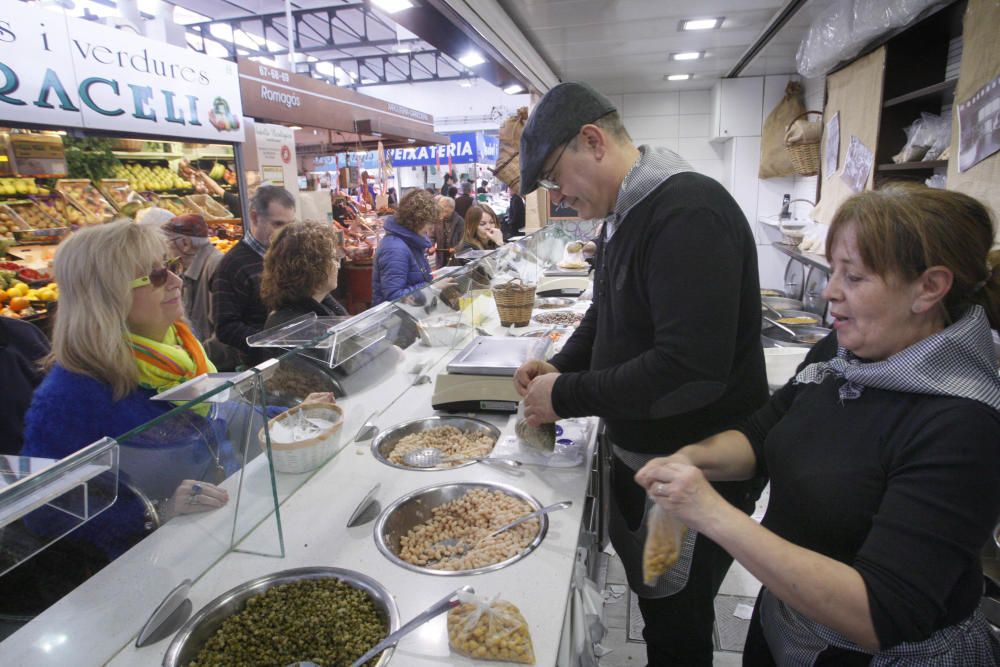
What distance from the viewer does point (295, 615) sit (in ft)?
4.35

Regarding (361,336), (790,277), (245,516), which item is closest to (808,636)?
(245,516)

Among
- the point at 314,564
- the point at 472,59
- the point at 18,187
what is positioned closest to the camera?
the point at 314,564

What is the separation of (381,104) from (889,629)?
9.61m

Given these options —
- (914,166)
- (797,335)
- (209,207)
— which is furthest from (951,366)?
(209,207)

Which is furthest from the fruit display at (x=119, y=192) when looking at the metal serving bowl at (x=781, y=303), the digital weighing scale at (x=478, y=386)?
the metal serving bowl at (x=781, y=303)

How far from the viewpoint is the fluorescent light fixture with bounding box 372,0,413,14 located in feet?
12.3

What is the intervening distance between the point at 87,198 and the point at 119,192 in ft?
1.49

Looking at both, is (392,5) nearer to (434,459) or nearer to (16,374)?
(16,374)

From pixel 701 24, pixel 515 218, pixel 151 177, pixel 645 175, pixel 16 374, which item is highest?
pixel 701 24

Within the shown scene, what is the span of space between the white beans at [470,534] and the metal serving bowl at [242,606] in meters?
0.18

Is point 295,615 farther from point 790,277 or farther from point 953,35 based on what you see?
point 790,277

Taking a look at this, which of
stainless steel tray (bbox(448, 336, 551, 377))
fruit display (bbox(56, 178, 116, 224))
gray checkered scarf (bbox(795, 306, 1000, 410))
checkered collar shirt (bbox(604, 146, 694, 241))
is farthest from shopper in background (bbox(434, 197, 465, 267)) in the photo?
gray checkered scarf (bbox(795, 306, 1000, 410))

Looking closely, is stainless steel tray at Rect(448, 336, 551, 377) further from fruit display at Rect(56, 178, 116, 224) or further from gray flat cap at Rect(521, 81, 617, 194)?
fruit display at Rect(56, 178, 116, 224)

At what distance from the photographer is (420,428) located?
7.68 feet
